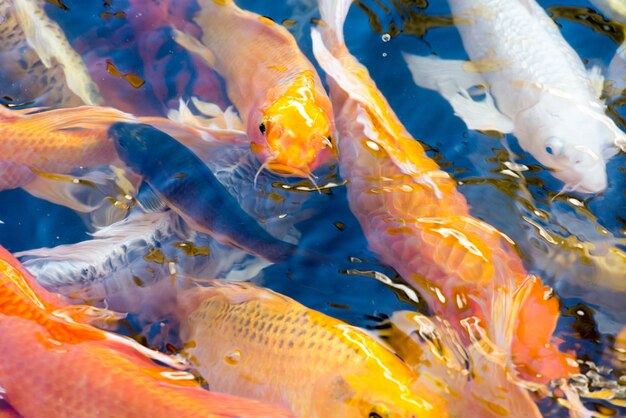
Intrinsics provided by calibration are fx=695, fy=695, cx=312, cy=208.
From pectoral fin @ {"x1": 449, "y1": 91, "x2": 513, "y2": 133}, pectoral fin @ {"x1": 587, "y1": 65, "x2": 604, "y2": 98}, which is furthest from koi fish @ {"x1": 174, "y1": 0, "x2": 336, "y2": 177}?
pectoral fin @ {"x1": 587, "y1": 65, "x2": 604, "y2": 98}

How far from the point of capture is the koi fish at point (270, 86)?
2.93 m

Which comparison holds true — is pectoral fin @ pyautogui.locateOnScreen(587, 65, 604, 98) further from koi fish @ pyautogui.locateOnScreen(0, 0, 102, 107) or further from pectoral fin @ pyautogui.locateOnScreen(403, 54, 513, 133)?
koi fish @ pyautogui.locateOnScreen(0, 0, 102, 107)

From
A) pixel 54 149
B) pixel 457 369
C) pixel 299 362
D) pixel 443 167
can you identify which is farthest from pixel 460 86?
pixel 54 149

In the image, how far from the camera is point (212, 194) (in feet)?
9.53

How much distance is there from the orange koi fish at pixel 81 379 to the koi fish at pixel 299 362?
86mm

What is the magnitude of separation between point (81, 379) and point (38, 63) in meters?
1.99

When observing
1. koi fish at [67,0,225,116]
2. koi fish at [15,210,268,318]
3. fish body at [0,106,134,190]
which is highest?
koi fish at [67,0,225,116]

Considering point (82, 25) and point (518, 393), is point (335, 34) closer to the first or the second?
point (82, 25)

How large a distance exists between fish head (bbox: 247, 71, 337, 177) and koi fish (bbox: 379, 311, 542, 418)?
0.78m

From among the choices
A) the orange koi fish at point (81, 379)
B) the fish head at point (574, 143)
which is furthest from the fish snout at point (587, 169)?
the orange koi fish at point (81, 379)

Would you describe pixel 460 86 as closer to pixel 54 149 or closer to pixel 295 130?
pixel 295 130

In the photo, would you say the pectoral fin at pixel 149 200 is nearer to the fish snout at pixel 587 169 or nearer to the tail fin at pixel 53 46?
the tail fin at pixel 53 46

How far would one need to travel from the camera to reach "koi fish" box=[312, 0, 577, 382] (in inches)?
97.3

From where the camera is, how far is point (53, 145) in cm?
315
